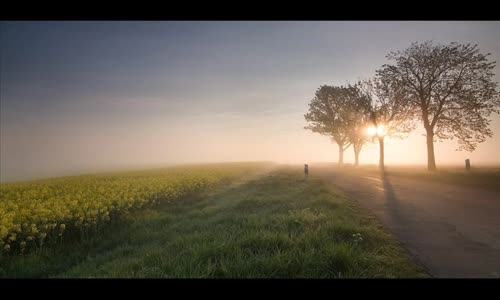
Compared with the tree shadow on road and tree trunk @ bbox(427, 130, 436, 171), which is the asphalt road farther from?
tree trunk @ bbox(427, 130, 436, 171)

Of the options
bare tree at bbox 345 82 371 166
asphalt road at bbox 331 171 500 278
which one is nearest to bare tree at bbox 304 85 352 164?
bare tree at bbox 345 82 371 166

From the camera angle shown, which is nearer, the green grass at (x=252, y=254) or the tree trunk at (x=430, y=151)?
the green grass at (x=252, y=254)

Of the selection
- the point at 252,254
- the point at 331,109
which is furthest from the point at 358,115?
the point at 252,254

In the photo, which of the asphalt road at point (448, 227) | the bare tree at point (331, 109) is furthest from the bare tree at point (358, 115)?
the asphalt road at point (448, 227)

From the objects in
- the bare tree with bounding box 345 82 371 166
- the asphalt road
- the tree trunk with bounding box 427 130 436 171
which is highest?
the bare tree with bounding box 345 82 371 166

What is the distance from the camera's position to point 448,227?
798 cm

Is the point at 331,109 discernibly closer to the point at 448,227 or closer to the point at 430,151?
the point at 430,151

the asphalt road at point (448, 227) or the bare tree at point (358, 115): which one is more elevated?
the bare tree at point (358, 115)

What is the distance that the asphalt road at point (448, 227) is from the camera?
5.38m

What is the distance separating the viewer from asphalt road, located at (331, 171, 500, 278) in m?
5.38

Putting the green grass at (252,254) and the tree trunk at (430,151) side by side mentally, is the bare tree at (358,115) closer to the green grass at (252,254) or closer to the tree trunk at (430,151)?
the tree trunk at (430,151)
